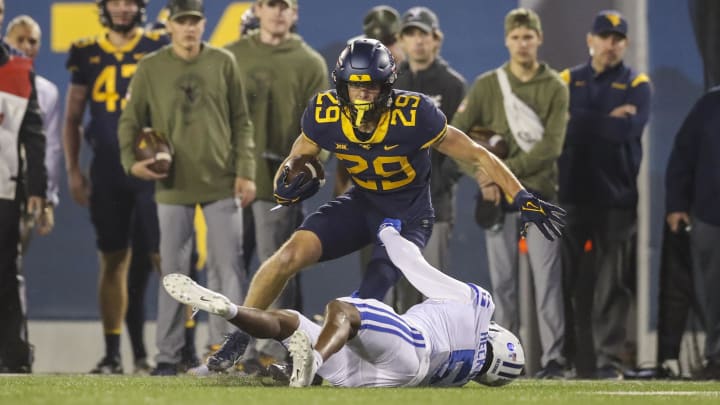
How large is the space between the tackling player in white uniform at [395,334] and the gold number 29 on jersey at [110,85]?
3.23 metres

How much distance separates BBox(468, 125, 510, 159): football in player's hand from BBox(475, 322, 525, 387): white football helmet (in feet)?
7.68

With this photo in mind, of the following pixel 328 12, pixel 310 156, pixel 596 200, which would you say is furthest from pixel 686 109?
pixel 310 156

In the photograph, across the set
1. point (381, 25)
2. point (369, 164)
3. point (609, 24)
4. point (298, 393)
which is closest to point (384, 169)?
point (369, 164)

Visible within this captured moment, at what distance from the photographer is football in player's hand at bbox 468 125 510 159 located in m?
8.62

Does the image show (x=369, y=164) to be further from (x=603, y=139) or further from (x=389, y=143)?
(x=603, y=139)

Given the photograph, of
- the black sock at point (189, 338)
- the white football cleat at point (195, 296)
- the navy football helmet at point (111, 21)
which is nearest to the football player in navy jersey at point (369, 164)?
the white football cleat at point (195, 296)

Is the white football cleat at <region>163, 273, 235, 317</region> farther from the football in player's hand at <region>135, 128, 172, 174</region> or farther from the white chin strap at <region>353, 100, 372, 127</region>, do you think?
the football in player's hand at <region>135, 128, 172, 174</region>

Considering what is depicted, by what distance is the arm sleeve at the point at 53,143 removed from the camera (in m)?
9.55

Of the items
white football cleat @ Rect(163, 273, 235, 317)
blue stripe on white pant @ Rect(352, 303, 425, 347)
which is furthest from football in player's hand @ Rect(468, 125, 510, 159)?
white football cleat @ Rect(163, 273, 235, 317)

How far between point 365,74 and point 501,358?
1496 mm

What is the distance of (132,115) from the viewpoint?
8641mm

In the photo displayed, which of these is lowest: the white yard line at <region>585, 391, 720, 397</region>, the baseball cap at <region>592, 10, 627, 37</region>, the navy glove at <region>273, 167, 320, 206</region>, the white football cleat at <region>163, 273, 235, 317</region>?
the white yard line at <region>585, 391, 720, 397</region>

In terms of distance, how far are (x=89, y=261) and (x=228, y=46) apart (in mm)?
2044

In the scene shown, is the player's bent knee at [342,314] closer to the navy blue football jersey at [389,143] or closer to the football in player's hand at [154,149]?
the navy blue football jersey at [389,143]
